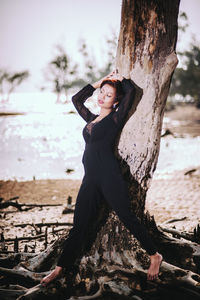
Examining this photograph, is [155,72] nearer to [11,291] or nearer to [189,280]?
[189,280]

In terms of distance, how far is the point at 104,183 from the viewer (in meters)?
2.56

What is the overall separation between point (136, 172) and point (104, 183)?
0.44 meters

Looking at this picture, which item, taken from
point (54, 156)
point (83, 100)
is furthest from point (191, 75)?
point (83, 100)

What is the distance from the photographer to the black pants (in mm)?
2541

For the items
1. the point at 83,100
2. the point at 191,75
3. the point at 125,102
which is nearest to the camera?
the point at 125,102

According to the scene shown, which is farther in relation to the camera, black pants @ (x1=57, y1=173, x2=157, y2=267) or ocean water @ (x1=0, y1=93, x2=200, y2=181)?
ocean water @ (x1=0, y1=93, x2=200, y2=181)

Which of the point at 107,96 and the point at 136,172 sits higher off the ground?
the point at 107,96

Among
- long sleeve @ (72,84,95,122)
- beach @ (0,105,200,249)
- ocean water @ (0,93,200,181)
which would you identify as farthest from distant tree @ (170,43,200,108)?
long sleeve @ (72,84,95,122)

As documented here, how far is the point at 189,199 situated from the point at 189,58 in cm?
3864

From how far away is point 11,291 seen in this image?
2.62 metres

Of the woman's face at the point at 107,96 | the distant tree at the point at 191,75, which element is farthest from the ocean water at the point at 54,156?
the distant tree at the point at 191,75

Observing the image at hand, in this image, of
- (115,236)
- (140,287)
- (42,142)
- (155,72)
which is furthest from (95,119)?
(42,142)

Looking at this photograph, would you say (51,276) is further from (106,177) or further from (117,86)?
(117,86)

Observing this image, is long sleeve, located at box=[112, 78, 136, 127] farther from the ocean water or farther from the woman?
the ocean water
